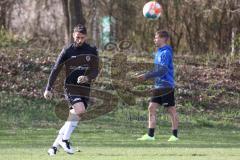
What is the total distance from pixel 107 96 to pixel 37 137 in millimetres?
5261

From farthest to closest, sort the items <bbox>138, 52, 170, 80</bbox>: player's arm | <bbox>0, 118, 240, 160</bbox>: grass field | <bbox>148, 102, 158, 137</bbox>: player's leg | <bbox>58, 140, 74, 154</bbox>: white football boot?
1. <bbox>148, 102, 158, 137</bbox>: player's leg
2. <bbox>138, 52, 170, 80</bbox>: player's arm
3. <bbox>58, 140, 74, 154</bbox>: white football boot
4. <bbox>0, 118, 240, 160</bbox>: grass field

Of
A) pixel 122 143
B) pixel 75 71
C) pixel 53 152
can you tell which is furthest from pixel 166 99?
pixel 53 152

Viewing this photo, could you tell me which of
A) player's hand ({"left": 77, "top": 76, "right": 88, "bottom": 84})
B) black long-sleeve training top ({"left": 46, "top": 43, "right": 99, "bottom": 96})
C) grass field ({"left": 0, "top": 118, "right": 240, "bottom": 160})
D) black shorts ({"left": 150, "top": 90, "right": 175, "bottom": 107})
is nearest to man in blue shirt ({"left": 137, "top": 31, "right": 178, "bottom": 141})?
black shorts ({"left": 150, "top": 90, "right": 175, "bottom": 107})

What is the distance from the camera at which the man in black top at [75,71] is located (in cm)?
1145

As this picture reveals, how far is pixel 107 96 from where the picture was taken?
20000 mm

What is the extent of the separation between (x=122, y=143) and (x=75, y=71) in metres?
2.55

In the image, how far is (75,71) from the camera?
38.0ft

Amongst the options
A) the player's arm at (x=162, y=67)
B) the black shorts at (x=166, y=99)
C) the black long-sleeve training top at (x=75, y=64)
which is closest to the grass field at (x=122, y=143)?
the black shorts at (x=166, y=99)

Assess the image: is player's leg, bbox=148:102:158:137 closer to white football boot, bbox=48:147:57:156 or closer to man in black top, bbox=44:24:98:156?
man in black top, bbox=44:24:98:156

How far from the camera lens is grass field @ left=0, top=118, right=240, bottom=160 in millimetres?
11024

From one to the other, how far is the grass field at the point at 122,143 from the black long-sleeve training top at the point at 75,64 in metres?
1.04

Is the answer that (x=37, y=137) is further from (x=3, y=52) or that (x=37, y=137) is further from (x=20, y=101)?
(x=3, y=52)

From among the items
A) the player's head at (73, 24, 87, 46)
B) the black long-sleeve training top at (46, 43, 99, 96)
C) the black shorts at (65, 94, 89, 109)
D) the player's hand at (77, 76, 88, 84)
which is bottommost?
the black shorts at (65, 94, 89, 109)

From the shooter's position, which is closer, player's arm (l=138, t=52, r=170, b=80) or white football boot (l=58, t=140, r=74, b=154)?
white football boot (l=58, t=140, r=74, b=154)
